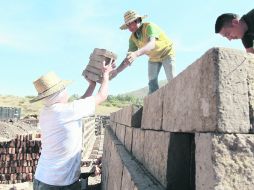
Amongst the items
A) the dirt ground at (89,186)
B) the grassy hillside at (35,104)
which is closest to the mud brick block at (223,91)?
the dirt ground at (89,186)

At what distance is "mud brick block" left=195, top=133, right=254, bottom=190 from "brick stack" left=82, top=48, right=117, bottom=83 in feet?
10.0

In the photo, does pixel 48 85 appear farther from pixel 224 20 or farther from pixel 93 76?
pixel 224 20

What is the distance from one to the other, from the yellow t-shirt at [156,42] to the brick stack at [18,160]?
7.05 metres

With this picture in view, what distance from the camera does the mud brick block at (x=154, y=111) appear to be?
382cm

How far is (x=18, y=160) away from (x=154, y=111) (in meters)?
9.48

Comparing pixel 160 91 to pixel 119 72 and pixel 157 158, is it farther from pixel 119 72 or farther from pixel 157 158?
pixel 119 72

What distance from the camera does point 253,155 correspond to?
7.25ft

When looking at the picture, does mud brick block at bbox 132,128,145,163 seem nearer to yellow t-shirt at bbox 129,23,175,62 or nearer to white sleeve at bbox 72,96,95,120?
white sleeve at bbox 72,96,95,120

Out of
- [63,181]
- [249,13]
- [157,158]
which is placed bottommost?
[63,181]

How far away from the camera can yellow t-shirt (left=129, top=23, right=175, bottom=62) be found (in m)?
6.31

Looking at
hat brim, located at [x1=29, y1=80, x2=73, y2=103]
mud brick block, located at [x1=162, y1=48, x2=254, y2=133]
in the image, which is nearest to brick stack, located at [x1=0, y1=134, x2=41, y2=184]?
hat brim, located at [x1=29, y1=80, x2=73, y2=103]

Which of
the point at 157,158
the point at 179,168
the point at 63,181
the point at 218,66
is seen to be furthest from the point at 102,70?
the point at 218,66

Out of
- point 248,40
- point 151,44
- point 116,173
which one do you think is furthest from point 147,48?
point 248,40

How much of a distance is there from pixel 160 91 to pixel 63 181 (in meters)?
1.54
